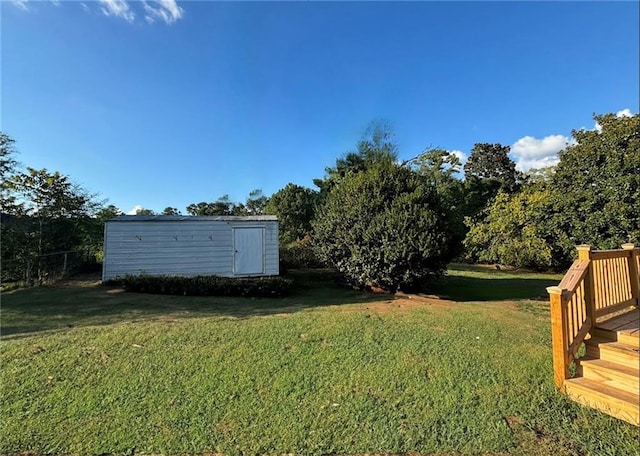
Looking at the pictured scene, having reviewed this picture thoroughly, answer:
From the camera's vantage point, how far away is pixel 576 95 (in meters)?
8.59

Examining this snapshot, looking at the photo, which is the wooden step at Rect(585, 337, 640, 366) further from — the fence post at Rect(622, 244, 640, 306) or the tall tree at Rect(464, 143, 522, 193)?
the tall tree at Rect(464, 143, 522, 193)

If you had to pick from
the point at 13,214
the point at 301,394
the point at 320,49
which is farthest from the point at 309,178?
the point at 301,394

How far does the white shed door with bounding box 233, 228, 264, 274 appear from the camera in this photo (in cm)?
1156

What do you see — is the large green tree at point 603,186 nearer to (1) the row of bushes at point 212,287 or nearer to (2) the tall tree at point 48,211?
(1) the row of bushes at point 212,287

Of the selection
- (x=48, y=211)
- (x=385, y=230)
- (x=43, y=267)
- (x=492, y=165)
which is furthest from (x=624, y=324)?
(x=492, y=165)

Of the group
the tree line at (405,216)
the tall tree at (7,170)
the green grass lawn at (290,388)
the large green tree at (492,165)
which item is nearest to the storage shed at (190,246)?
the tree line at (405,216)

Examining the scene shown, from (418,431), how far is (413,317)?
10.4 feet

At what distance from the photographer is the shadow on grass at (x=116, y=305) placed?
17.9ft

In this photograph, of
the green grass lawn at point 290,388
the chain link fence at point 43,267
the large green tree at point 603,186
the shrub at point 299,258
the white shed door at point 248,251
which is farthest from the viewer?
the shrub at point 299,258

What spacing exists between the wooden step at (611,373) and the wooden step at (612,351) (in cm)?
5

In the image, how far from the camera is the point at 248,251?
11688mm

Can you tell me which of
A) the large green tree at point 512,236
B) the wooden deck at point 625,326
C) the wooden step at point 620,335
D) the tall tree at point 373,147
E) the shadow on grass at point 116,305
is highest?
the tall tree at point 373,147

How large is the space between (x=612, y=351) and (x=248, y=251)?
1021 cm

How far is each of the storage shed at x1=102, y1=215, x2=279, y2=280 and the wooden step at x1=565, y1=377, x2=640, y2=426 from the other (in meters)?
9.63
